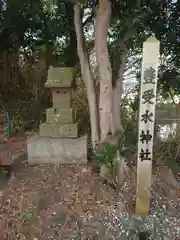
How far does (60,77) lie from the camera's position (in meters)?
3.75

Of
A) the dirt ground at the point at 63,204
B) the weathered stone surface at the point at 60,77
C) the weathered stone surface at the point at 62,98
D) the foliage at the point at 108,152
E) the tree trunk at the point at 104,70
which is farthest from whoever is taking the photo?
the weathered stone surface at the point at 62,98

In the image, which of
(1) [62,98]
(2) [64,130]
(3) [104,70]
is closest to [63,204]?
(2) [64,130]

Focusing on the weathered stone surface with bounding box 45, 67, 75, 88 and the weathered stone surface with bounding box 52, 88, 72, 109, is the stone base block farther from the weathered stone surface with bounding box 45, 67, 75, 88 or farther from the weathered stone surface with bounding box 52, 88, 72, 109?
the weathered stone surface with bounding box 45, 67, 75, 88

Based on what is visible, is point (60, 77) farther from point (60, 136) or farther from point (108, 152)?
point (108, 152)

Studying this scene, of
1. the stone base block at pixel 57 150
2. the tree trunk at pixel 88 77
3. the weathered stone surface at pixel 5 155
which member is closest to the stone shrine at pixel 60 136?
the stone base block at pixel 57 150

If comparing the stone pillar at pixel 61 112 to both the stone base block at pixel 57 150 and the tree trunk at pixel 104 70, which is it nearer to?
the stone base block at pixel 57 150

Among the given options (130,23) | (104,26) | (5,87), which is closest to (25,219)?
(104,26)

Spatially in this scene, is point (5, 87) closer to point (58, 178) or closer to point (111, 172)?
point (58, 178)

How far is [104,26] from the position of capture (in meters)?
3.39

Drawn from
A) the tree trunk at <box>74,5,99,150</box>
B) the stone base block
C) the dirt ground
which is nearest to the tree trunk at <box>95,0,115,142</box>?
the tree trunk at <box>74,5,99,150</box>

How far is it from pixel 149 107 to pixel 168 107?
2.60 m

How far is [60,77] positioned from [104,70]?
650 mm

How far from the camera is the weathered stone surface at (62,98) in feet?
12.5

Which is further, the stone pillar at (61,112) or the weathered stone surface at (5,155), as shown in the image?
the weathered stone surface at (5,155)
